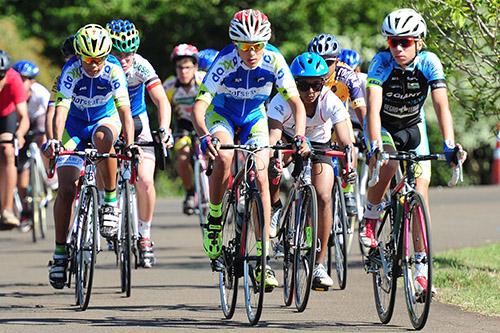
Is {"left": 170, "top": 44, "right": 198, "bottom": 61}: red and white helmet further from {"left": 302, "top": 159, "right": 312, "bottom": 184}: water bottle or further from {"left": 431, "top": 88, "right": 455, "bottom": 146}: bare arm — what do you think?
{"left": 431, "top": 88, "right": 455, "bottom": 146}: bare arm

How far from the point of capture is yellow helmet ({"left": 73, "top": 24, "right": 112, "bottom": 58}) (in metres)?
11.1

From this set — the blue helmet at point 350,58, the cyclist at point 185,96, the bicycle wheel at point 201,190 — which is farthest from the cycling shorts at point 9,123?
the blue helmet at point 350,58

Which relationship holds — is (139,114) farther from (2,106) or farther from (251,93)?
(2,106)

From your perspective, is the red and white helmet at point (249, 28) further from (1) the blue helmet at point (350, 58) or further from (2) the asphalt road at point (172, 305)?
(1) the blue helmet at point (350, 58)

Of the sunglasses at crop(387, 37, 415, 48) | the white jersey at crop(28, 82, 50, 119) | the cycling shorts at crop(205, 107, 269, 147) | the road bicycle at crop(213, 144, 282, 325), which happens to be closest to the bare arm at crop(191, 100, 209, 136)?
the cycling shorts at crop(205, 107, 269, 147)

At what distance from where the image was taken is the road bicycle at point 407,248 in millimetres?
9328

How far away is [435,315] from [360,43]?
1874cm

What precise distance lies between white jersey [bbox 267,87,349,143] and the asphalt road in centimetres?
138

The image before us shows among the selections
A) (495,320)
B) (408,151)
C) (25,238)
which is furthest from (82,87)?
(25,238)

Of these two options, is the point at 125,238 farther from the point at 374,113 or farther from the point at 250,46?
the point at 374,113

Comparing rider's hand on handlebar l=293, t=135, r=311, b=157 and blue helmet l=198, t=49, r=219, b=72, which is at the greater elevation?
blue helmet l=198, t=49, r=219, b=72

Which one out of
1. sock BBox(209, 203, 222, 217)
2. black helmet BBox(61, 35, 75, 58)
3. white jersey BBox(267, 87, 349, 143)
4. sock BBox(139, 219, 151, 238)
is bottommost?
sock BBox(139, 219, 151, 238)

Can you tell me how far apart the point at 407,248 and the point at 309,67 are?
7.10ft

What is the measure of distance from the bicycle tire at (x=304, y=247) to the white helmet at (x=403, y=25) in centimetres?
127
